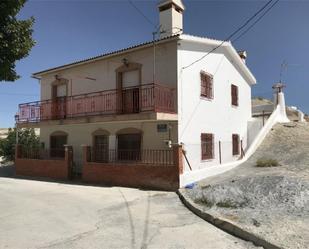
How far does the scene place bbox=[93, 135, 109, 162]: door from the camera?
52.2 feet

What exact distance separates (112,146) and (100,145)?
1.07 m

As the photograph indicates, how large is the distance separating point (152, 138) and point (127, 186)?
2.39 meters

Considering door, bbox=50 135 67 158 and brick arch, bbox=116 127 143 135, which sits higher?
brick arch, bbox=116 127 143 135

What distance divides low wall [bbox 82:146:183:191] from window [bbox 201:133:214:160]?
11.1 ft

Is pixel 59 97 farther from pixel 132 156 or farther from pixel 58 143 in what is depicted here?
pixel 132 156

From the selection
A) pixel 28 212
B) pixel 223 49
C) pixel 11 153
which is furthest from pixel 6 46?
pixel 11 153

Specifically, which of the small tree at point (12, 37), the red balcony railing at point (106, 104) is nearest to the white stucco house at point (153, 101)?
the red balcony railing at point (106, 104)

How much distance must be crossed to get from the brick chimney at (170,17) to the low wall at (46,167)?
25.3ft

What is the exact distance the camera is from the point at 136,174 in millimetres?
13297

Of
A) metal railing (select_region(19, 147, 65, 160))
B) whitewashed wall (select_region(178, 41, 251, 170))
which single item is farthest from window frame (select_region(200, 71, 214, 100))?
metal railing (select_region(19, 147, 65, 160))

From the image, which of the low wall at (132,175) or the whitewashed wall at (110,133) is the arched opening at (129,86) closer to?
the whitewashed wall at (110,133)

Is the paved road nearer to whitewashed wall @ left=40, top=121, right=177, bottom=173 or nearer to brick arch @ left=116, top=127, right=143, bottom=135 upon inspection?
whitewashed wall @ left=40, top=121, right=177, bottom=173

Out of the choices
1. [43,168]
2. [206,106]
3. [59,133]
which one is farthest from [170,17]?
[43,168]

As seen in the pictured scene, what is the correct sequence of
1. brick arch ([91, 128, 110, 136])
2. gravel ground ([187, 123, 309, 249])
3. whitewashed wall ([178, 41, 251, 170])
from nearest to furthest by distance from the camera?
gravel ground ([187, 123, 309, 249]) → whitewashed wall ([178, 41, 251, 170]) → brick arch ([91, 128, 110, 136])
